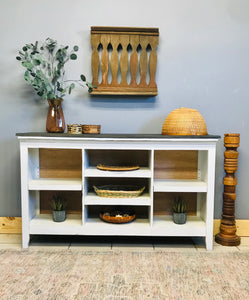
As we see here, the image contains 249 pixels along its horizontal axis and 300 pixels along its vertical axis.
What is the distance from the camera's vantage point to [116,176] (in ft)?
7.04

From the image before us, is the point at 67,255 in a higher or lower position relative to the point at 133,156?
lower

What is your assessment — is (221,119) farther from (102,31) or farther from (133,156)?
(102,31)

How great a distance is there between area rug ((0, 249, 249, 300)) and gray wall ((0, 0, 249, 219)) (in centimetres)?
66

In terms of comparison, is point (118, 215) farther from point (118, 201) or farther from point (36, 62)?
point (36, 62)

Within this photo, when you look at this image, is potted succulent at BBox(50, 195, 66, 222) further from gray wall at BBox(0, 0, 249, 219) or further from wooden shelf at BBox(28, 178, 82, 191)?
gray wall at BBox(0, 0, 249, 219)

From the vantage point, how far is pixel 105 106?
248 cm

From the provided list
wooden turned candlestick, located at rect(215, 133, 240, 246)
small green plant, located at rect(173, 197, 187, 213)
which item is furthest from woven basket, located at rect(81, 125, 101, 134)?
wooden turned candlestick, located at rect(215, 133, 240, 246)

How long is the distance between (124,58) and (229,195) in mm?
1329

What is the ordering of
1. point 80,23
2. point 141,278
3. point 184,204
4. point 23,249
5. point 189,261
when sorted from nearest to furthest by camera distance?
point 141,278, point 189,261, point 23,249, point 184,204, point 80,23

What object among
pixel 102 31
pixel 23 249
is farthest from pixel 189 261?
pixel 102 31

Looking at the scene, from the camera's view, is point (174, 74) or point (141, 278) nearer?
point (141, 278)

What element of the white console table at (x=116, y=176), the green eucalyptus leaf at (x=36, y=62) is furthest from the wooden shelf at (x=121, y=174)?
the green eucalyptus leaf at (x=36, y=62)

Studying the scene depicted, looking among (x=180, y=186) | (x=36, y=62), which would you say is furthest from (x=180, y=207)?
(x=36, y=62)

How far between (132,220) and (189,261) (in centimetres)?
50
